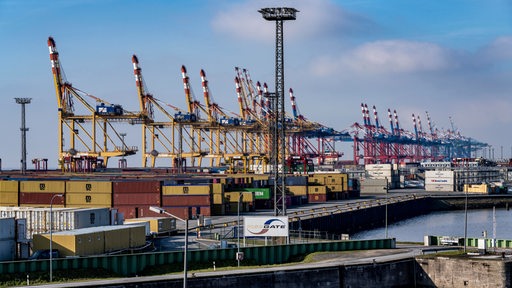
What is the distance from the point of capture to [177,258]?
203ft

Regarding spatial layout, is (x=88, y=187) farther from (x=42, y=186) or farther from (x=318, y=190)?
(x=318, y=190)

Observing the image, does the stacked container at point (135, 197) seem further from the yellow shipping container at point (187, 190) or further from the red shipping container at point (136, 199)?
the yellow shipping container at point (187, 190)

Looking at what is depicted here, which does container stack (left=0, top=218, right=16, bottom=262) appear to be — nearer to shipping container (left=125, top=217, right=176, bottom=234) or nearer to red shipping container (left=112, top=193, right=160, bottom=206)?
shipping container (left=125, top=217, right=176, bottom=234)

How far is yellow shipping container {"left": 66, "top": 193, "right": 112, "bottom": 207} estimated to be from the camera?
361 feet

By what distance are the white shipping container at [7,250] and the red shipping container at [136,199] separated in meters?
48.6

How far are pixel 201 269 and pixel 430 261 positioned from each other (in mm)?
17697

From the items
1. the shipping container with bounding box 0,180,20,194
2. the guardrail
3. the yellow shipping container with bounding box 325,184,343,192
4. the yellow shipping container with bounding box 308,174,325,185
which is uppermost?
the shipping container with bounding box 0,180,20,194

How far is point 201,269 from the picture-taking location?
199ft

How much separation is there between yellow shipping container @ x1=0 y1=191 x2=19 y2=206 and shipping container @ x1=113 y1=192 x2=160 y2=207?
14.0 metres

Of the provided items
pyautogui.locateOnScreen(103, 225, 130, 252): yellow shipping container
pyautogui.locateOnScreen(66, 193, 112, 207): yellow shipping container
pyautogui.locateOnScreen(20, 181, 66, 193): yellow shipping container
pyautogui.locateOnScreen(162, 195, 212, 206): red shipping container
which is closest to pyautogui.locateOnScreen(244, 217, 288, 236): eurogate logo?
pyautogui.locateOnScreen(103, 225, 130, 252): yellow shipping container

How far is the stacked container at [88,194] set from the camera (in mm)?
110000

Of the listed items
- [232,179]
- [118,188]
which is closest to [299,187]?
[232,179]

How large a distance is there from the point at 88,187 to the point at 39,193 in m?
6.91

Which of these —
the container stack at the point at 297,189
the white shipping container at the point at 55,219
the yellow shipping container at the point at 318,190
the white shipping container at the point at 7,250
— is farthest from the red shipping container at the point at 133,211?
the yellow shipping container at the point at 318,190
